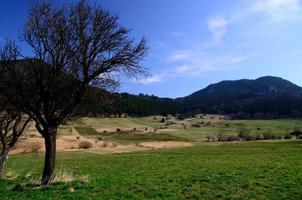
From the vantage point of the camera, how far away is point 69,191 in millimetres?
19359

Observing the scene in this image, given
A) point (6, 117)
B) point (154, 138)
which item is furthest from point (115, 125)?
point (6, 117)

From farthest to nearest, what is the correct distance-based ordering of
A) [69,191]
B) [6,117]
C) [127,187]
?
1. [6,117]
2. [127,187]
3. [69,191]

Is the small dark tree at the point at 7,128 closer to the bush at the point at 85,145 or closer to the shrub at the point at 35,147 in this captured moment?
the shrub at the point at 35,147

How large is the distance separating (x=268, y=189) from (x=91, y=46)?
11.9 m

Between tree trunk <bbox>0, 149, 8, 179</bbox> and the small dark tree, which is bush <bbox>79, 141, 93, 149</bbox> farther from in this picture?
tree trunk <bbox>0, 149, 8, 179</bbox>

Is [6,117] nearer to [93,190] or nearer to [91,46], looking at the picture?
[91,46]

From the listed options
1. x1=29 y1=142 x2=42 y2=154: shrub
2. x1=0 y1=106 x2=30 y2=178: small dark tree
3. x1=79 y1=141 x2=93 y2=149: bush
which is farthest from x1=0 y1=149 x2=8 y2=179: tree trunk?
x1=79 y1=141 x2=93 y2=149: bush

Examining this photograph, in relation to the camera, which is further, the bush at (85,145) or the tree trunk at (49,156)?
the bush at (85,145)

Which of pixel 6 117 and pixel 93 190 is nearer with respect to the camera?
pixel 93 190

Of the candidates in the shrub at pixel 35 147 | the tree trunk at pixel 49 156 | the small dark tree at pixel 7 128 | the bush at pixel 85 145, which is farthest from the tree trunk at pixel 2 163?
the bush at pixel 85 145

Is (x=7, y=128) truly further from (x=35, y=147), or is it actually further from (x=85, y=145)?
(x=85, y=145)

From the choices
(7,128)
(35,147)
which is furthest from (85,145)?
(7,128)

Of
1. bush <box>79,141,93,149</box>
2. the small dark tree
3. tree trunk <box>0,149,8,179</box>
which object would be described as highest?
the small dark tree

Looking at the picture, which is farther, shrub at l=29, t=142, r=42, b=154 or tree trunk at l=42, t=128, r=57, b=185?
shrub at l=29, t=142, r=42, b=154
